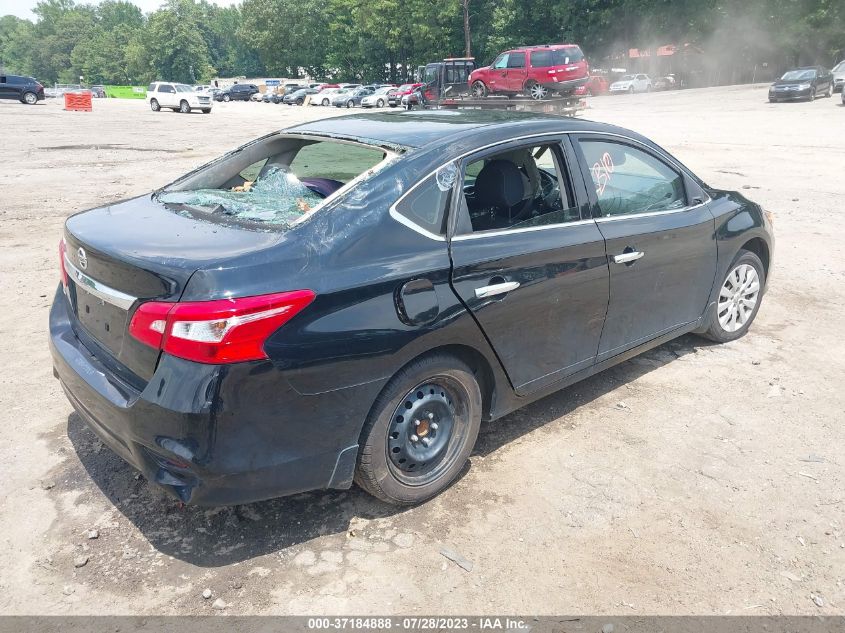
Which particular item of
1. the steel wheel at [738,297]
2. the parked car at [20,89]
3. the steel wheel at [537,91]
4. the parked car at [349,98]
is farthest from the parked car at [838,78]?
the parked car at [20,89]

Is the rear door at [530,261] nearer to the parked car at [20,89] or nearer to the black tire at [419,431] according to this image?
the black tire at [419,431]

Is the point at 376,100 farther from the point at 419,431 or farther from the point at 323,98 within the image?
the point at 419,431

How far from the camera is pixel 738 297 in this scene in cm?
496

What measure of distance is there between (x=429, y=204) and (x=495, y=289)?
0.49 meters

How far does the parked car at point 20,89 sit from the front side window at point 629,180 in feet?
168

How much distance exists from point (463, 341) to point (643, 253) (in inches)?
58.0

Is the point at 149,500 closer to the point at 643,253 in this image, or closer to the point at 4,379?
the point at 4,379

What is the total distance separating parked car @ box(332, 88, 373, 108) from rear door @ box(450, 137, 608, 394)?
5290cm

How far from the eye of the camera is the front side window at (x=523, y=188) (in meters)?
3.49

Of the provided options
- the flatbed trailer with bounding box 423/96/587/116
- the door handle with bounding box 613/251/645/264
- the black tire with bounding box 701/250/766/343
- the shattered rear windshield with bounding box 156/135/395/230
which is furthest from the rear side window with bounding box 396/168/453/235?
the flatbed trailer with bounding box 423/96/587/116

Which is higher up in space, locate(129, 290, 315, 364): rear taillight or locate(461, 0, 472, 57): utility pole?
locate(461, 0, 472, 57): utility pole

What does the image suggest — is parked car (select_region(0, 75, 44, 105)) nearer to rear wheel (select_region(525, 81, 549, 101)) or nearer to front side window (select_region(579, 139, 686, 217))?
rear wheel (select_region(525, 81, 549, 101))

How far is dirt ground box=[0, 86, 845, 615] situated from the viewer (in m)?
2.62

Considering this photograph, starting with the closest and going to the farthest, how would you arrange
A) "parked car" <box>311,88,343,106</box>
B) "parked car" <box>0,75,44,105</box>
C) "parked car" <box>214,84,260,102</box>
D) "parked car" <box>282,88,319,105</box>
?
"parked car" <box>0,75,44,105</box>, "parked car" <box>311,88,343,106</box>, "parked car" <box>282,88,319,105</box>, "parked car" <box>214,84,260,102</box>
